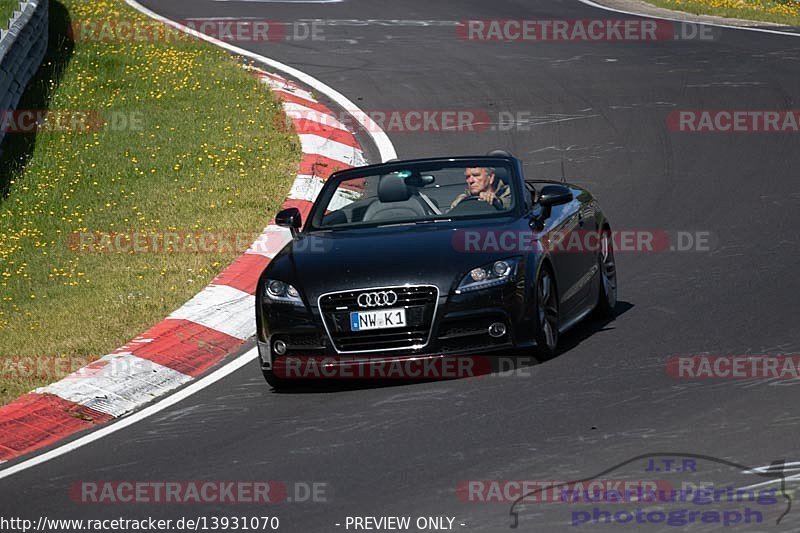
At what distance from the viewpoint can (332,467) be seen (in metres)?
7.18

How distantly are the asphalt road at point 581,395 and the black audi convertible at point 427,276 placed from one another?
0.25m

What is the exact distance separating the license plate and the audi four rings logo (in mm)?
45

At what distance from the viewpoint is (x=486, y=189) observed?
398 inches

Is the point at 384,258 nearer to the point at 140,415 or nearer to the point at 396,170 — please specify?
the point at 396,170

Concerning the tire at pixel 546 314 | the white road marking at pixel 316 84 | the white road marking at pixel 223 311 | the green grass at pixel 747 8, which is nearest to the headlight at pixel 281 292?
the tire at pixel 546 314

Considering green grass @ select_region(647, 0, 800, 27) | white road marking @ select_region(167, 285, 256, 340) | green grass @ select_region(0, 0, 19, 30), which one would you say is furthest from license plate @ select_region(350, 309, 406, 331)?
green grass @ select_region(647, 0, 800, 27)

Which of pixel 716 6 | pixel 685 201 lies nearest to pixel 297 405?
pixel 685 201

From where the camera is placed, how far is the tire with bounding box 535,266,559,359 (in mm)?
9000

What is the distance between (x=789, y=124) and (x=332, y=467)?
1108 cm

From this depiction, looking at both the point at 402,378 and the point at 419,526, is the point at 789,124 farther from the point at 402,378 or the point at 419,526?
the point at 419,526

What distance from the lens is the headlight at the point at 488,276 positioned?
8.75 metres

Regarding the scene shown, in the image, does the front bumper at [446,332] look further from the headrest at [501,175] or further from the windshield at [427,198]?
the headrest at [501,175]

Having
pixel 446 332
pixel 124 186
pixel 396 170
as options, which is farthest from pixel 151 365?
pixel 124 186

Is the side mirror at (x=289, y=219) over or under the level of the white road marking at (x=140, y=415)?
over
